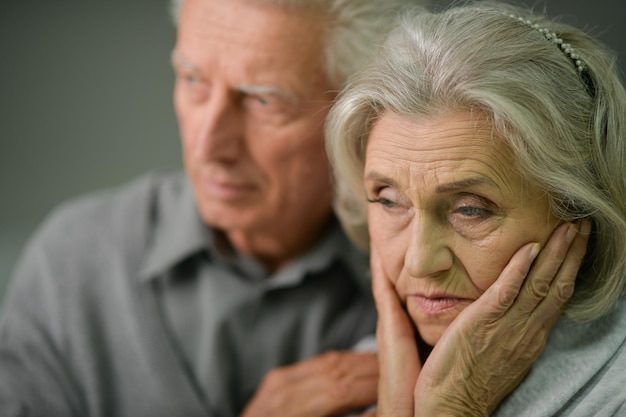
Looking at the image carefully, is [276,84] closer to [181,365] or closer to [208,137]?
[208,137]

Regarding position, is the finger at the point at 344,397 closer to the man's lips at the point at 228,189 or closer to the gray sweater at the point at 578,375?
the gray sweater at the point at 578,375

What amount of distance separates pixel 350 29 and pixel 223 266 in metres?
0.74

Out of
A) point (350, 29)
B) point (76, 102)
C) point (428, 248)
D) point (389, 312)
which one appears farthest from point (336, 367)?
point (76, 102)

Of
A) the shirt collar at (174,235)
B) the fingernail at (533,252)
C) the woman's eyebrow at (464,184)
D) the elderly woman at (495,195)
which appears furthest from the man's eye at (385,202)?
the shirt collar at (174,235)

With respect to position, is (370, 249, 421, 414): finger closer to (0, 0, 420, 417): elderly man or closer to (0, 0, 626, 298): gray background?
(0, 0, 420, 417): elderly man

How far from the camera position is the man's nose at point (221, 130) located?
175 cm

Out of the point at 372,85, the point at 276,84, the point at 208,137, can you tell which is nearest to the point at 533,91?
the point at 372,85

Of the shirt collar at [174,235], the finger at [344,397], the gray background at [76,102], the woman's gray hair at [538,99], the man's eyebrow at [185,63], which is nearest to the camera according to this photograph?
the woman's gray hair at [538,99]

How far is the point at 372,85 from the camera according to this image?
4.39ft

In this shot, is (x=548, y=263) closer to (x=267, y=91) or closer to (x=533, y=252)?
(x=533, y=252)

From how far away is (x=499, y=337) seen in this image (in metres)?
1.29

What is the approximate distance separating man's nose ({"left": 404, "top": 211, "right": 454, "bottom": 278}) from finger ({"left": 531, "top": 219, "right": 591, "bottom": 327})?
18 cm

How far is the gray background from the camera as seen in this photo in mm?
2959

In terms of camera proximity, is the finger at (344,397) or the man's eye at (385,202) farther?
the finger at (344,397)
